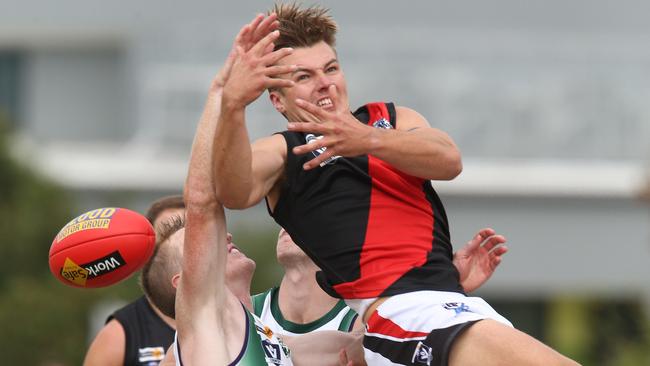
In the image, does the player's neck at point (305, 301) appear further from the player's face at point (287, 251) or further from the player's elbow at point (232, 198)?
the player's elbow at point (232, 198)

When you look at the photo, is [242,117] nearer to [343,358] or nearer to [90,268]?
[90,268]

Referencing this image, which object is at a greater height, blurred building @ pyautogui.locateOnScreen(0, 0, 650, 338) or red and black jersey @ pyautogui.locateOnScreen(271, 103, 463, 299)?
red and black jersey @ pyautogui.locateOnScreen(271, 103, 463, 299)

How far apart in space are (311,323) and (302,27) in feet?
6.73

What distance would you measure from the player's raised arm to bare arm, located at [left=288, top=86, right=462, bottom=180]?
204mm

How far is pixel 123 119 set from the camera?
1255 inches

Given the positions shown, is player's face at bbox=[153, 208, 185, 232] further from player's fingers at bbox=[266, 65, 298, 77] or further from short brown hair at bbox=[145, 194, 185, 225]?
player's fingers at bbox=[266, 65, 298, 77]

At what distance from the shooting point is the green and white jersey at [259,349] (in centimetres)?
679

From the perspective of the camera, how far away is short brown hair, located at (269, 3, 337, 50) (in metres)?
6.76

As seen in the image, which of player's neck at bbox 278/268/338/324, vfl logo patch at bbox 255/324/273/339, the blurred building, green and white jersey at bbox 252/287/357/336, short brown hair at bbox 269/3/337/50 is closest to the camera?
short brown hair at bbox 269/3/337/50

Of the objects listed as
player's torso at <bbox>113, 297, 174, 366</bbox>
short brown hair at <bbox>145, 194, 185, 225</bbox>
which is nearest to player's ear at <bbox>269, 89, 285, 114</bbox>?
short brown hair at <bbox>145, 194, 185, 225</bbox>

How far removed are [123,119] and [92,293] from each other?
1349 cm

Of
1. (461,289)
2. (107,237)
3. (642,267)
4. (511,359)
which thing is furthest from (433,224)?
(642,267)

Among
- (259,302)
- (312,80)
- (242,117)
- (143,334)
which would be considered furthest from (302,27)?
(143,334)

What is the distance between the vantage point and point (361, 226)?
6535 mm
